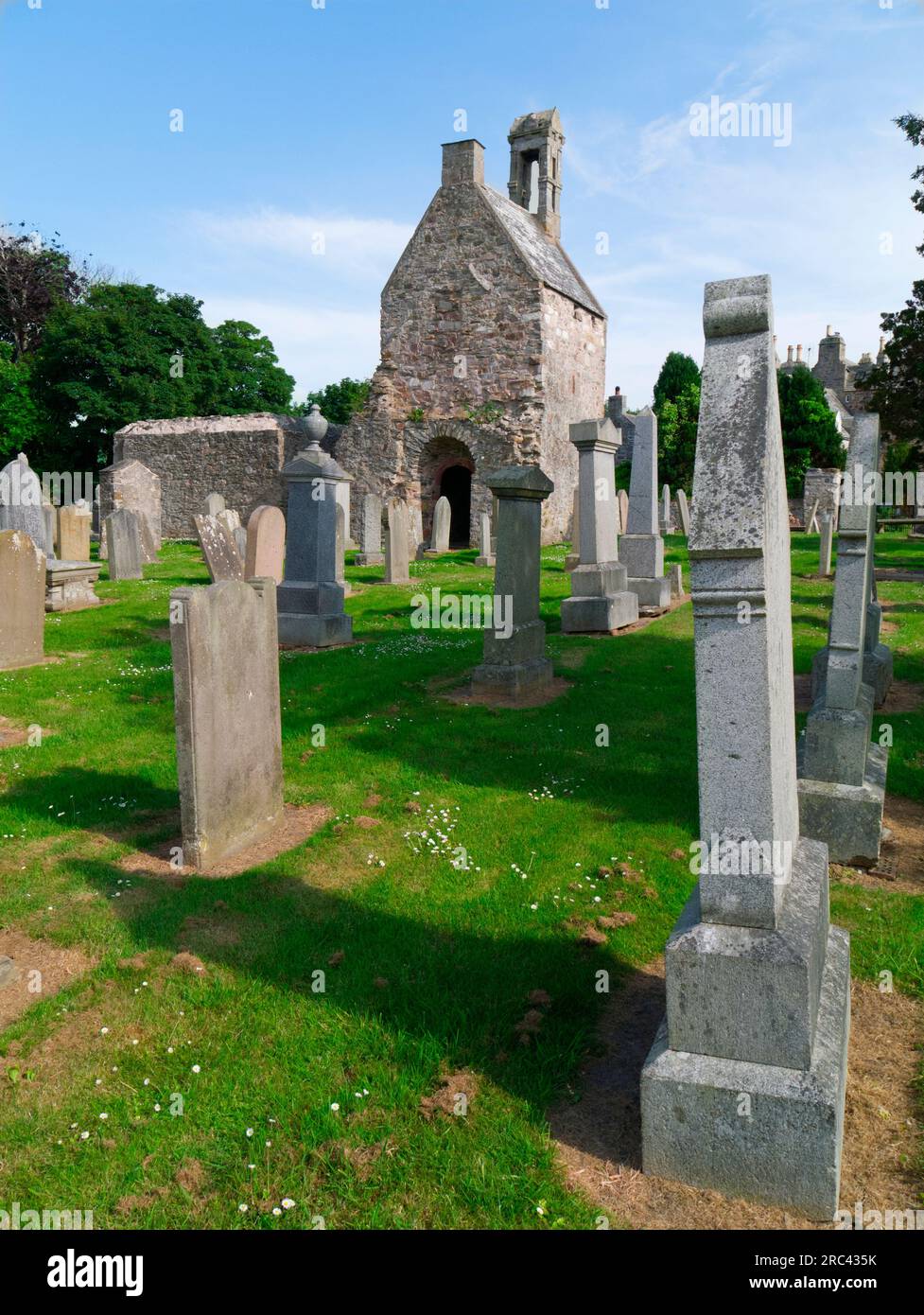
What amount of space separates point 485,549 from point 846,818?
581 inches

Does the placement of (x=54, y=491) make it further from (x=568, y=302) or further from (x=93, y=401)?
(x=568, y=302)

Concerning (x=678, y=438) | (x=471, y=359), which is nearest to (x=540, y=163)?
(x=471, y=359)

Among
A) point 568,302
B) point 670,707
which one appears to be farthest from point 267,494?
point 670,707

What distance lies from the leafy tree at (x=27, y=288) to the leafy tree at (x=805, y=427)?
32.4 metres

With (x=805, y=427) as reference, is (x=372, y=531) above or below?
below

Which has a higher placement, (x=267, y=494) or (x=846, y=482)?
(x=267, y=494)

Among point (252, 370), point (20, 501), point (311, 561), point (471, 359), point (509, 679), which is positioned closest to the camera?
point (509, 679)

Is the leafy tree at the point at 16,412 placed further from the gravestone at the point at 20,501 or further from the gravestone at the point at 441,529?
the gravestone at the point at 20,501

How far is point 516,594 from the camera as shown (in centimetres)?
817

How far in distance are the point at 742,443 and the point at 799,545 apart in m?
19.9

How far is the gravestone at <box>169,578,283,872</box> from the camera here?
4461 mm

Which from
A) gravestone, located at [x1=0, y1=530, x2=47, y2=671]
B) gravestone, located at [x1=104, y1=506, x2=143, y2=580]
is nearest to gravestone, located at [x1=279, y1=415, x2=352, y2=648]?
gravestone, located at [x1=0, y1=530, x2=47, y2=671]

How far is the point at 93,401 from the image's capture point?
34125mm

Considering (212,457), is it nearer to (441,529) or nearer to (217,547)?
(441,529)
